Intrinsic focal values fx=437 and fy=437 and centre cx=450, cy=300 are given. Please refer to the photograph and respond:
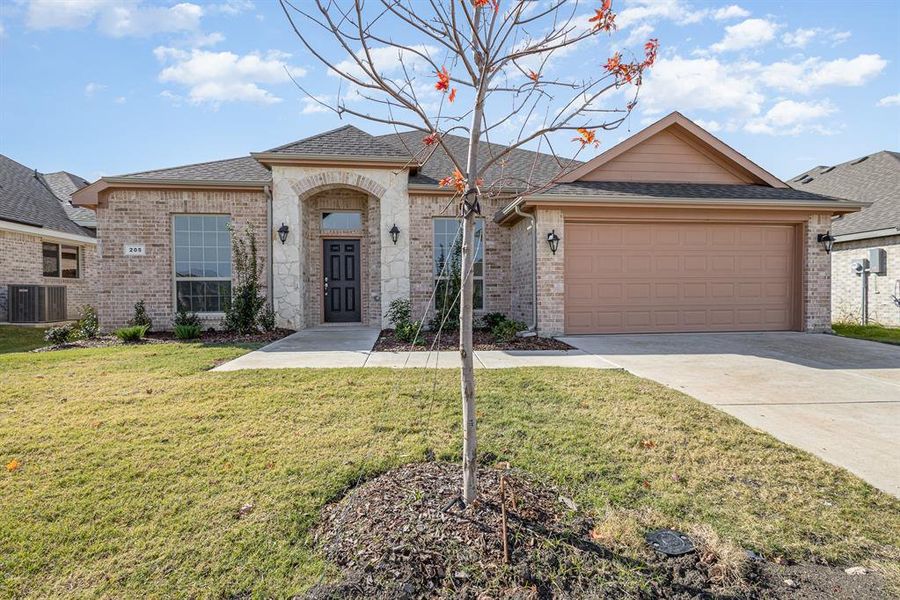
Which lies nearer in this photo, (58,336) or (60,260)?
(58,336)

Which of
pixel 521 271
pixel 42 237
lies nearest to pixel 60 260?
pixel 42 237

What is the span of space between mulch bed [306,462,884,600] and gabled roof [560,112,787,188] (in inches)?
322

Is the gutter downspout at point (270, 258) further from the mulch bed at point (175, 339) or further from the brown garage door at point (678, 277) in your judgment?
the brown garage door at point (678, 277)

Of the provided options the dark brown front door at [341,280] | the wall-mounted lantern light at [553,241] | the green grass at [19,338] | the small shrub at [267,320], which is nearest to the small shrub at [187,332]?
the small shrub at [267,320]

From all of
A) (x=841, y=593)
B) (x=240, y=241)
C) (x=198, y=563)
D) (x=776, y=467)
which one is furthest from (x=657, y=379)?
(x=240, y=241)

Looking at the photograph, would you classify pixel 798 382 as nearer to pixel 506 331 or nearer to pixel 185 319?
pixel 506 331

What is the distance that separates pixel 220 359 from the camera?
258 inches

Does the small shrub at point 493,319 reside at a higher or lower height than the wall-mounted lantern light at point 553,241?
lower

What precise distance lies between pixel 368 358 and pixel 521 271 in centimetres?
458

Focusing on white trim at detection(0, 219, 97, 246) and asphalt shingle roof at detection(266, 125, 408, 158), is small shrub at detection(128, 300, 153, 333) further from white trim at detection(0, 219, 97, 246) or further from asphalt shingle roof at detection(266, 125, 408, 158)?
white trim at detection(0, 219, 97, 246)

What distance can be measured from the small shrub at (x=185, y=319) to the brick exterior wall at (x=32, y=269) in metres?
5.24

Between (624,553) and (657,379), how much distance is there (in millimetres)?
3590

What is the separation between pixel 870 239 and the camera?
1210cm

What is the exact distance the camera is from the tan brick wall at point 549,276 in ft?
28.5
